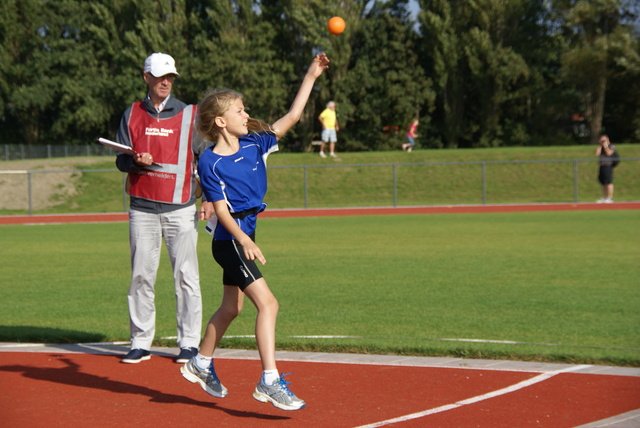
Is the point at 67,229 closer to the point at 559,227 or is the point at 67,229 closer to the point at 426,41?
the point at 559,227

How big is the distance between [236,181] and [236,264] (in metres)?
0.53

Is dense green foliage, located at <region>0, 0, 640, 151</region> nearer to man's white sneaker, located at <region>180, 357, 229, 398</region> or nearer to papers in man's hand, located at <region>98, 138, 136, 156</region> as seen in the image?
papers in man's hand, located at <region>98, 138, 136, 156</region>

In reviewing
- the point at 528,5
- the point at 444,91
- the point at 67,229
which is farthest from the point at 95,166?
the point at 528,5

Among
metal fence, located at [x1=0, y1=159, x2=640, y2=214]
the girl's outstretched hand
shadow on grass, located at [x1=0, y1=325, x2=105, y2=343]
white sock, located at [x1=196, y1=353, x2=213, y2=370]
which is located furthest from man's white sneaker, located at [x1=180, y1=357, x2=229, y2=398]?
metal fence, located at [x1=0, y1=159, x2=640, y2=214]

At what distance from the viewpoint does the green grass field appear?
815 cm

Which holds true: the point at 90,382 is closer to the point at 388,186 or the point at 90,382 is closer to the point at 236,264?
the point at 236,264

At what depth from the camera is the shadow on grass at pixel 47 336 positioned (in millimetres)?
8469

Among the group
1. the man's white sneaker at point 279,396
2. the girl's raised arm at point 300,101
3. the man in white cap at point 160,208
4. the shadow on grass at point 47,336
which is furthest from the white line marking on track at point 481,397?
the shadow on grass at point 47,336

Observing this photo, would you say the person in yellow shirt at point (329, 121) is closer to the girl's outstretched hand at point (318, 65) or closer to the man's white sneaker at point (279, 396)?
the girl's outstretched hand at point (318, 65)

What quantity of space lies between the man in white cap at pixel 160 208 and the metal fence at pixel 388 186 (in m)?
25.4

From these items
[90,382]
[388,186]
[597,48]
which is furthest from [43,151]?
[90,382]

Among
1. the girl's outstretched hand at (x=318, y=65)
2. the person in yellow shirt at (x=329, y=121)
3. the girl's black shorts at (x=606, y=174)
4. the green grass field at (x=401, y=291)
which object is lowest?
the green grass field at (x=401, y=291)

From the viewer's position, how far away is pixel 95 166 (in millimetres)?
38375

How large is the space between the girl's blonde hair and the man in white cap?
1.50m
